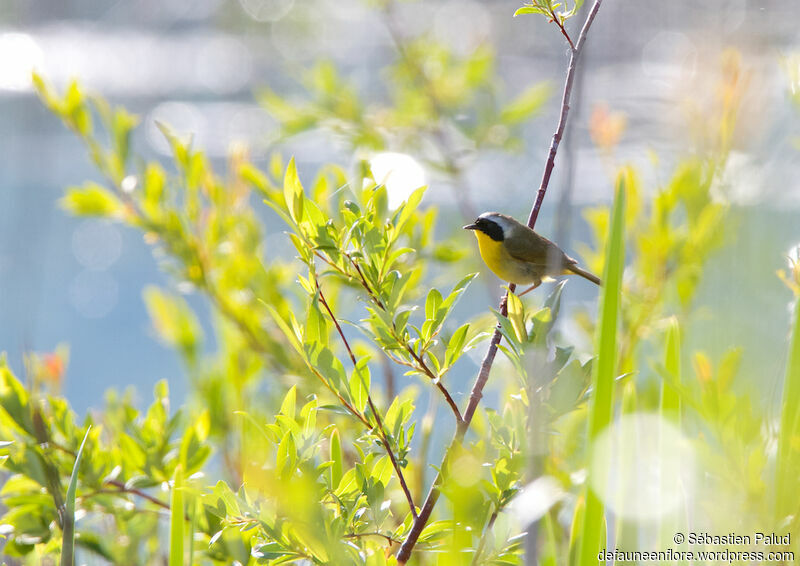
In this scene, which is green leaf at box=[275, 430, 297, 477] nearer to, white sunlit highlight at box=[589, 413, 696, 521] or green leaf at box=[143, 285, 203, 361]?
white sunlit highlight at box=[589, 413, 696, 521]

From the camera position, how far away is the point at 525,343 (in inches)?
15.0

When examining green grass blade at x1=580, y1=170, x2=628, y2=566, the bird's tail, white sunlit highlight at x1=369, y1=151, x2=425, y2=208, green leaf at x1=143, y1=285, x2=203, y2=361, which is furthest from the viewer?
green leaf at x1=143, y1=285, x2=203, y2=361

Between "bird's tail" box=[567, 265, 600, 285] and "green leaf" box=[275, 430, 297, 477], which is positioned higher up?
"bird's tail" box=[567, 265, 600, 285]

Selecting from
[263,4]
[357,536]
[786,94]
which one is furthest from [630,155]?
[263,4]

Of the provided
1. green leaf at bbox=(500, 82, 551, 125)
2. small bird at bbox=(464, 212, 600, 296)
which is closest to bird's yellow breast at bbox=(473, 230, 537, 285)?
small bird at bbox=(464, 212, 600, 296)

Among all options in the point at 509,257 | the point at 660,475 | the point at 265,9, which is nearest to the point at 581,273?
→ the point at 509,257

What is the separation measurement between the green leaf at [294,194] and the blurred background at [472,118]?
13 cm

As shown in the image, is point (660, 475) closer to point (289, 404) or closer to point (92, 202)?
point (289, 404)

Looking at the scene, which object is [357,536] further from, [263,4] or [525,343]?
[263,4]

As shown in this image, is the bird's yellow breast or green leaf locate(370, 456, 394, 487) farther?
the bird's yellow breast

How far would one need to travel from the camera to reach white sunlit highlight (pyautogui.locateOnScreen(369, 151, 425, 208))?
59cm

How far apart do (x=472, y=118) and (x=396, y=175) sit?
352 millimetres

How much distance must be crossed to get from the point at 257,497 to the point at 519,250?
337mm

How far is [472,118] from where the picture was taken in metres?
0.96
